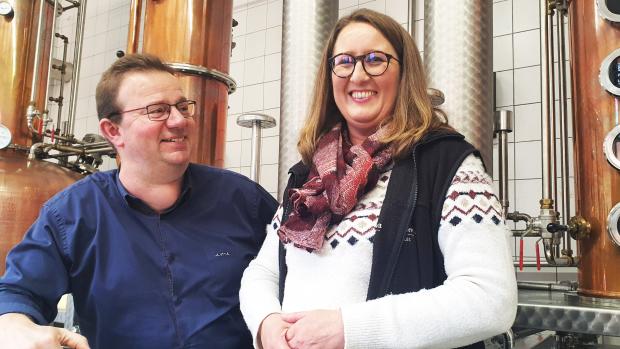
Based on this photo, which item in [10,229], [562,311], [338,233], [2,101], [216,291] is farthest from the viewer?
[2,101]

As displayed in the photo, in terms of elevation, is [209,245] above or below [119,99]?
below

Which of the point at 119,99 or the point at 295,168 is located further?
the point at 119,99

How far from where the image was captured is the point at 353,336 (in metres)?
0.91

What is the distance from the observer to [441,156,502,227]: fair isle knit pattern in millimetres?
938

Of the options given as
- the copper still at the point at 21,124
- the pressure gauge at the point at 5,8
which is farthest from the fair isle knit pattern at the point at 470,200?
the pressure gauge at the point at 5,8

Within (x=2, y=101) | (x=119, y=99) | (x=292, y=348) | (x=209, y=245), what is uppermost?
(x=2, y=101)

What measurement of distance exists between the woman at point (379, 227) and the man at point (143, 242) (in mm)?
209

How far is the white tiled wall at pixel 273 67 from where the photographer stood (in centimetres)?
268

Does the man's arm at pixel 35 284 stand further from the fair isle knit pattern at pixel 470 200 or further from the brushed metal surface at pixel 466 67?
the brushed metal surface at pixel 466 67

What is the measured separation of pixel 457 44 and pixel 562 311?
807 mm

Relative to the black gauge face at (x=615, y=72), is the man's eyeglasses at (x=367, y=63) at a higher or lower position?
lower

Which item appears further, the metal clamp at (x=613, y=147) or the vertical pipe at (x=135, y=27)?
the vertical pipe at (x=135, y=27)

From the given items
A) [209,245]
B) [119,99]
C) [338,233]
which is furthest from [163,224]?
[338,233]

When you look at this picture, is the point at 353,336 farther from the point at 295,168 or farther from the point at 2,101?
the point at 2,101
